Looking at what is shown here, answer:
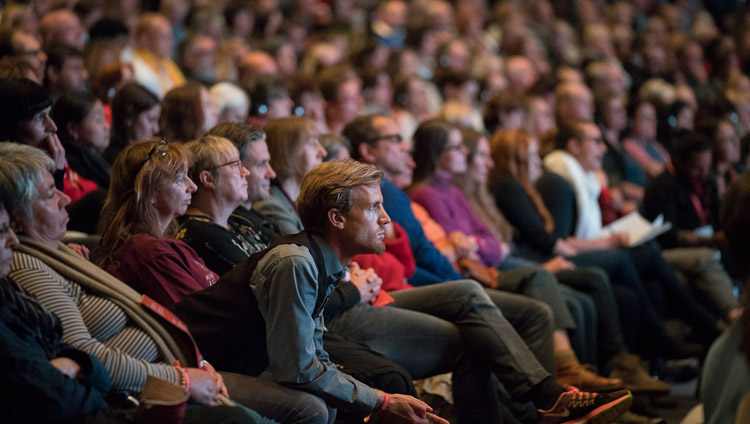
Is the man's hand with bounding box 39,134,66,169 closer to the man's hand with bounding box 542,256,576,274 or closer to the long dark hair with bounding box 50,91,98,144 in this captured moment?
the long dark hair with bounding box 50,91,98,144

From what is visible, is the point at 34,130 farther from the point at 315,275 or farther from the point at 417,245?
the point at 417,245

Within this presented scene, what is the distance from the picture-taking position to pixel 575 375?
3.71 meters

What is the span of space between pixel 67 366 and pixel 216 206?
106 cm

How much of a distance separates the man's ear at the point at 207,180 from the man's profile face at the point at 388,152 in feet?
3.88

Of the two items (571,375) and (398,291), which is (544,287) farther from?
(398,291)

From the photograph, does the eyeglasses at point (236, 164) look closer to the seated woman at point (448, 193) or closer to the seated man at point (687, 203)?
the seated woman at point (448, 193)

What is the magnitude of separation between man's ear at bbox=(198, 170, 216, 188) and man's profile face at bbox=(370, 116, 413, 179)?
1.18 meters

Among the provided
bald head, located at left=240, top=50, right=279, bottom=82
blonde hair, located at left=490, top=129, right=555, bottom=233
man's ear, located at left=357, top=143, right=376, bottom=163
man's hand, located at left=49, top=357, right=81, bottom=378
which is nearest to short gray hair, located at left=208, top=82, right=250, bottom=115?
bald head, located at left=240, top=50, right=279, bottom=82

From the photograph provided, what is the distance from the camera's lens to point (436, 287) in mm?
3287

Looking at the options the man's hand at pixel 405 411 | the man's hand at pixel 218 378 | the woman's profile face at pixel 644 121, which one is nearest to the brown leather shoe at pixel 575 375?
the man's hand at pixel 405 411

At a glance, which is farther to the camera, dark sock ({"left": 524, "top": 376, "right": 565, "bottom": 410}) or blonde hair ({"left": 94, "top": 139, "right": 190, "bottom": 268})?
dark sock ({"left": 524, "top": 376, "right": 565, "bottom": 410})

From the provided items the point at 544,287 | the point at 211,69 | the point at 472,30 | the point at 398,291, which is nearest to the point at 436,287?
the point at 398,291

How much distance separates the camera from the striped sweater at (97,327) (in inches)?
80.7

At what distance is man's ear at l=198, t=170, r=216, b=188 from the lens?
9.53 ft
